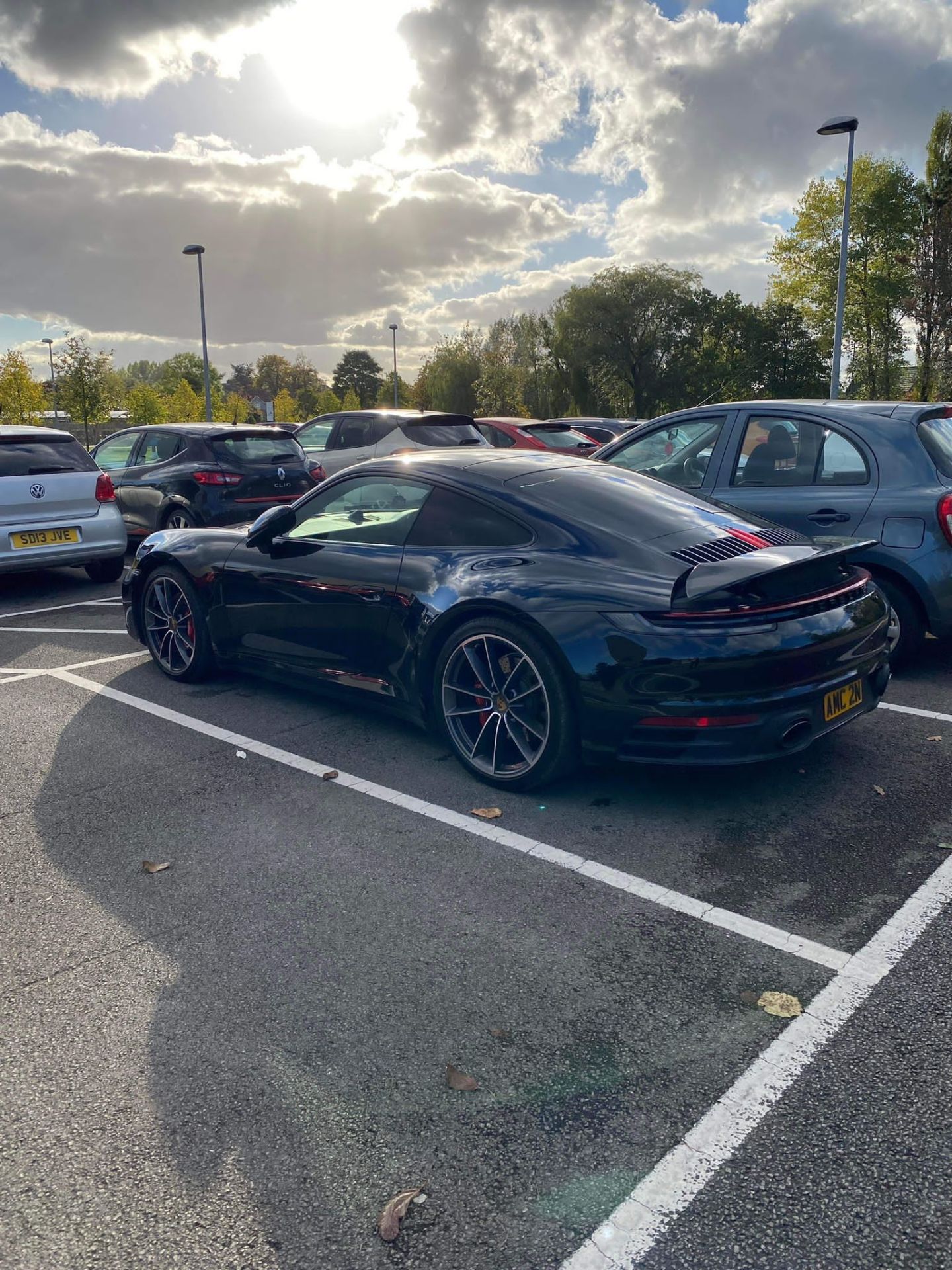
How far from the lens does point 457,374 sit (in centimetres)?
6881

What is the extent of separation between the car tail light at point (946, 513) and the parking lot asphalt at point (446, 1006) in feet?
4.66

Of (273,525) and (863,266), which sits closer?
(273,525)

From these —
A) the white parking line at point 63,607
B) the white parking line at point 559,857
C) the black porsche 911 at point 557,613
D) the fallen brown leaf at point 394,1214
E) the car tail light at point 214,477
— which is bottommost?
the fallen brown leaf at point 394,1214

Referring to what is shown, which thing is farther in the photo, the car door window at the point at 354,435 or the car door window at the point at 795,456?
the car door window at the point at 354,435

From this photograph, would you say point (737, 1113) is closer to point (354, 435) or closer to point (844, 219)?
point (354, 435)

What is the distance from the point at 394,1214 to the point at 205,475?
9184 millimetres

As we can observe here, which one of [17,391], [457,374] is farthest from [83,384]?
[457,374]

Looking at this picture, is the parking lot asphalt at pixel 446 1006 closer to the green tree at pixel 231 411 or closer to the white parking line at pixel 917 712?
the white parking line at pixel 917 712

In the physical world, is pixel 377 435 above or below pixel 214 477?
above

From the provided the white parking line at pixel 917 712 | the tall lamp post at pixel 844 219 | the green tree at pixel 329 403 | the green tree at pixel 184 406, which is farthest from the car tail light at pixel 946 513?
the green tree at pixel 329 403

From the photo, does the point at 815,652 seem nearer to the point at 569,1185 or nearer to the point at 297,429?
the point at 569,1185

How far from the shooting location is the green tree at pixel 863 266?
4372 centimetres

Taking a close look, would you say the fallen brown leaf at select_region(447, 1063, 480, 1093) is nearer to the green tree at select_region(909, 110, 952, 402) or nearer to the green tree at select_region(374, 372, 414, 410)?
the green tree at select_region(909, 110, 952, 402)

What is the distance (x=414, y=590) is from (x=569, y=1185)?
2.89 meters
